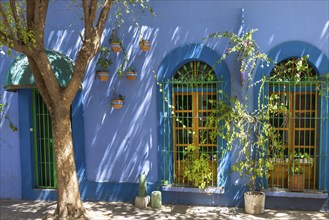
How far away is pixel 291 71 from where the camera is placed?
673cm

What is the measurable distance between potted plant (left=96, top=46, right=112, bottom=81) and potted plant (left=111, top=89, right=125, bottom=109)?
0.34 m

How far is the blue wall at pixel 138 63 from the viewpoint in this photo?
6629 mm

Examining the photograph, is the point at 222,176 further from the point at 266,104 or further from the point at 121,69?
the point at 121,69

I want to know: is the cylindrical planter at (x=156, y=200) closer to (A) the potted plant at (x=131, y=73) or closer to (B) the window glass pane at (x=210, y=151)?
(B) the window glass pane at (x=210, y=151)

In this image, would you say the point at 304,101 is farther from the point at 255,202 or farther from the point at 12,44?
the point at 12,44

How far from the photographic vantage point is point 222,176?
6.94 metres

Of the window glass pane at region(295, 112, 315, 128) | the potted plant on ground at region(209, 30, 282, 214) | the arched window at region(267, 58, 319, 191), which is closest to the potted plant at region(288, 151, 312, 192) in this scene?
the arched window at region(267, 58, 319, 191)

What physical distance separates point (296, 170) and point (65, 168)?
12.6 feet

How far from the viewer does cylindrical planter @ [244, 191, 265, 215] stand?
6.46 m

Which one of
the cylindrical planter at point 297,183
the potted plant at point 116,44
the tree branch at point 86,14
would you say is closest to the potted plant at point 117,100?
the potted plant at point 116,44

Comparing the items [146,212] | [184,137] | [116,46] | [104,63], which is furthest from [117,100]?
[146,212]

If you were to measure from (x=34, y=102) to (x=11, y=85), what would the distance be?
86cm

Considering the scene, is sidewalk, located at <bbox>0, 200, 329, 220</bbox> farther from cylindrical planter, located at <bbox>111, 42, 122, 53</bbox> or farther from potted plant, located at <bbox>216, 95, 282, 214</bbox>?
cylindrical planter, located at <bbox>111, 42, 122, 53</bbox>

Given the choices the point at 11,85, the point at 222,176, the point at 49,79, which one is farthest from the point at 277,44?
the point at 11,85
